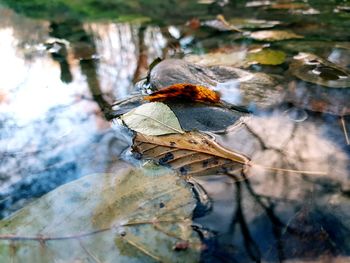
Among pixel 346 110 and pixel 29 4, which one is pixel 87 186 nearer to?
pixel 346 110

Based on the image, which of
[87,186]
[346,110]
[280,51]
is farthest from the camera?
[280,51]

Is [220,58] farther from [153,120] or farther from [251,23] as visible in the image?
[251,23]

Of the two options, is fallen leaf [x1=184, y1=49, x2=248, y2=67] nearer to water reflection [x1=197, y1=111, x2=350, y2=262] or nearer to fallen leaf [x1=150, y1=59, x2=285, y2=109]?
fallen leaf [x1=150, y1=59, x2=285, y2=109]

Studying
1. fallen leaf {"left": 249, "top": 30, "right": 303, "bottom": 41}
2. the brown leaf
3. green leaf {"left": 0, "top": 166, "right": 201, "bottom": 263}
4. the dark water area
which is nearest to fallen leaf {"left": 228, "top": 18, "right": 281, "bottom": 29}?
the dark water area

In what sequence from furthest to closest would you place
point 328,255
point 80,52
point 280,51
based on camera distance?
point 80,52 → point 280,51 → point 328,255

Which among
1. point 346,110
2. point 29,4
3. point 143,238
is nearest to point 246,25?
point 346,110

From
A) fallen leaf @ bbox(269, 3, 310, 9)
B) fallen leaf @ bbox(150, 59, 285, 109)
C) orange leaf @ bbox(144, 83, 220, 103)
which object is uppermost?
orange leaf @ bbox(144, 83, 220, 103)
